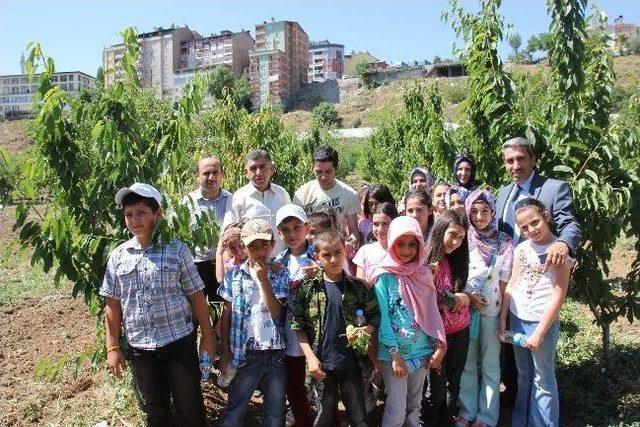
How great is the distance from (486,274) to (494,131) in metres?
1.30

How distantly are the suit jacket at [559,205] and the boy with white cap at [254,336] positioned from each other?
174 cm

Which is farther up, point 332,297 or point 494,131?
point 494,131

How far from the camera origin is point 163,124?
3469 mm

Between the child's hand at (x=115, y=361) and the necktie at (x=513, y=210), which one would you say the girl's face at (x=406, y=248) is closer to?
the necktie at (x=513, y=210)

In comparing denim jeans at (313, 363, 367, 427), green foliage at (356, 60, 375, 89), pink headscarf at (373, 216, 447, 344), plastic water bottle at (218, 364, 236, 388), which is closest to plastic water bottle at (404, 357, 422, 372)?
pink headscarf at (373, 216, 447, 344)

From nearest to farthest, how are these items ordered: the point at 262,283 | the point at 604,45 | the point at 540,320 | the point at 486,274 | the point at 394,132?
the point at 262,283
the point at 540,320
the point at 486,274
the point at 604,45
the point at 394,132

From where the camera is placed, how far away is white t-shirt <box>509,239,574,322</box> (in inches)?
127

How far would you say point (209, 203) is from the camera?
158 inches

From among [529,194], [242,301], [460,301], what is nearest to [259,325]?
[242,301]

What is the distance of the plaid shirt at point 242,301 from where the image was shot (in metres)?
3.04

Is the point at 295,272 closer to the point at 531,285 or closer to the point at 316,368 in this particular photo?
the point at 316,368

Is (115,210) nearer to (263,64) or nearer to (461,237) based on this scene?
(461,237)

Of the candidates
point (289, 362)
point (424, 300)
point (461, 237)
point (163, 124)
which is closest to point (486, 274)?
point (461, 237)

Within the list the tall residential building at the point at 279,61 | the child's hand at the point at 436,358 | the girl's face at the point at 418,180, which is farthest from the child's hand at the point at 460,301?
the tall residential building at the point at 279,61
